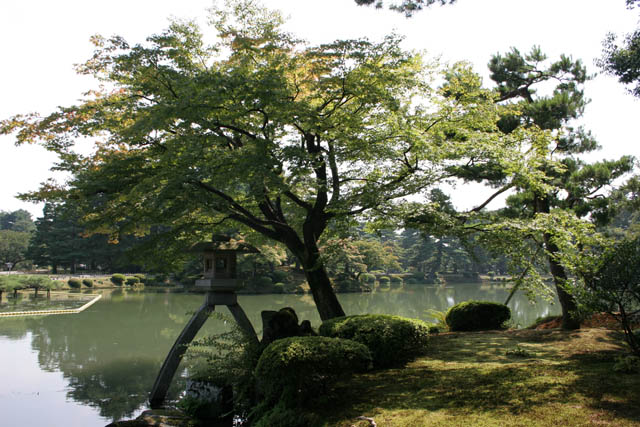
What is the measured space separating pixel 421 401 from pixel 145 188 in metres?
4.43

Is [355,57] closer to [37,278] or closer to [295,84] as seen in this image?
[295,84]

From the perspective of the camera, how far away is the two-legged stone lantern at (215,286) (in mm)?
6898

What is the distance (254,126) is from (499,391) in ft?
17.2

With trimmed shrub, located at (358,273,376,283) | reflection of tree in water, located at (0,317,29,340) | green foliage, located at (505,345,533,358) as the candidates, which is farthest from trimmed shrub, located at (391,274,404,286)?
green foliage, located at (505,345,533,358)

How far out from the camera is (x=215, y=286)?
719cm

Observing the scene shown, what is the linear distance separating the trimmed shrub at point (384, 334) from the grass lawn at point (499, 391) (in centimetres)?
20

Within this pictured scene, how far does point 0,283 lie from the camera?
20.3 metres

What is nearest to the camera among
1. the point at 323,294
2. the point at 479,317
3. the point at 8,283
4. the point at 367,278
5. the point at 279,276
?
the point at 323,294

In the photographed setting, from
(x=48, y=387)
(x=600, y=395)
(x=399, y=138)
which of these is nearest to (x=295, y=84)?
(x=399, y=138)

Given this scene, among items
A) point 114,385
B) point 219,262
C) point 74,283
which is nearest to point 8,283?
point 74,283

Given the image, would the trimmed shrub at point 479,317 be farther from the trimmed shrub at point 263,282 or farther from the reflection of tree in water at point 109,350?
the trimmed shrub at point 263,282

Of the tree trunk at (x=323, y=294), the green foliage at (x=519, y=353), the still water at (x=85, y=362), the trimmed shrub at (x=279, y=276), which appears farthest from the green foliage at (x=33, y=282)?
the green foliage at (x=519, y=353)

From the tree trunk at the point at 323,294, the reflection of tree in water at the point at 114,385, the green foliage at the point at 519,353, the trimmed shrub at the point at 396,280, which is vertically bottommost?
the reflection of tree in water at the point at 114,385

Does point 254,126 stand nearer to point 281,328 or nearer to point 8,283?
point 281,328
